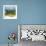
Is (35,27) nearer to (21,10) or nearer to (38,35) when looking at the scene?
(38,35)

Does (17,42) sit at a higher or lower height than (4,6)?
lower

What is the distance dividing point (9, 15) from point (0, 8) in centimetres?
41

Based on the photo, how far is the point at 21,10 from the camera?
4.66 meters

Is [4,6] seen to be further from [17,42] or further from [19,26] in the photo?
[17,42]

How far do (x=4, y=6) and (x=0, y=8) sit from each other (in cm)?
16

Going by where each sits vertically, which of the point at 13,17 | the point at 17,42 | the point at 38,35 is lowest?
the point at 17,42

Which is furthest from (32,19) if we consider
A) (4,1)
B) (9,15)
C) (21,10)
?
(4,1)

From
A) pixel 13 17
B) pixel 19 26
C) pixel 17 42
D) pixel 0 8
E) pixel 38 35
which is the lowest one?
pixel 17 42

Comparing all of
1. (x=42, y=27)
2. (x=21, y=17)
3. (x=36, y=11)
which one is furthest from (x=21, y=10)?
(x=42, y=27)

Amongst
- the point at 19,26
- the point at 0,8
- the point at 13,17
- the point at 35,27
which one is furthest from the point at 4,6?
the point at 35,27

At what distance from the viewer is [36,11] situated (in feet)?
15.3

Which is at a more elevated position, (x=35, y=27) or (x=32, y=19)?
(x=32, y=19)

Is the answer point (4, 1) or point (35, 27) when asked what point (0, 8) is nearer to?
point (4, 1)

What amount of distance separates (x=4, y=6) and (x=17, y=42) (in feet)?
4.57
